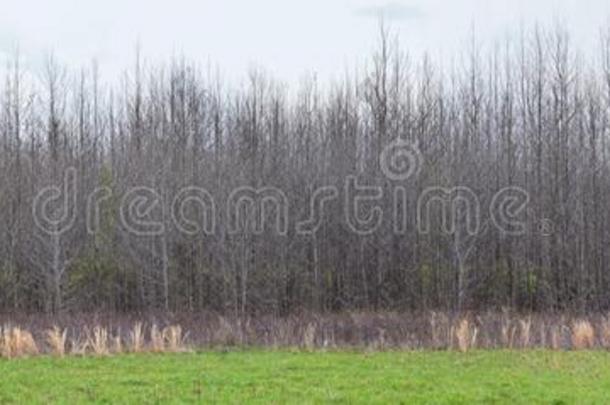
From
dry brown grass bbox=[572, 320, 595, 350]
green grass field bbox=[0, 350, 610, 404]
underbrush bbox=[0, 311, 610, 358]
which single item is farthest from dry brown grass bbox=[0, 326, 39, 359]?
dry brown grass bbox=[572, 320, 595, 350]

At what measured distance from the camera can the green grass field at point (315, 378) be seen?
1112 cm

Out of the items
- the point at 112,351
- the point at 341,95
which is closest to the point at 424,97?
the point at 341,95

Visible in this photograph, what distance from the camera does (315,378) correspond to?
13.0m

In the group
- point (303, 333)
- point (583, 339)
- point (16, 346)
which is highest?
point (16, 346)

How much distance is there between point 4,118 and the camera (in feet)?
123

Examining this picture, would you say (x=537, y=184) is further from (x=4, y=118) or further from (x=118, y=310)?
(x=4, y=118)

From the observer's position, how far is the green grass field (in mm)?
11125

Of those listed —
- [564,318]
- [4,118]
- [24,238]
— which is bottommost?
[564,318]

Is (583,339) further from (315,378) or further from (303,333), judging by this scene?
(315,378)

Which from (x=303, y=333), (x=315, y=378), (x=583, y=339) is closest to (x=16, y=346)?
(x=315, y=378)

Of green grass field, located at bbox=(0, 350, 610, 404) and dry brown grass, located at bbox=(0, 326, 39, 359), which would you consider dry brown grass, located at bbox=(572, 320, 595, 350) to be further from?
dry brown grass, located at bbox=(0, 326, 39, 359)

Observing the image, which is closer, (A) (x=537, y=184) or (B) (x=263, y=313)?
(B) (x=263, y=313)

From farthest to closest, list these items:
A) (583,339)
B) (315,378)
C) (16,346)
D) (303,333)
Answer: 1. (303,333)
2. (583,339)
3. (16,346)
4. (315,378)

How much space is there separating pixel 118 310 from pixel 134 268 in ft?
5.49
